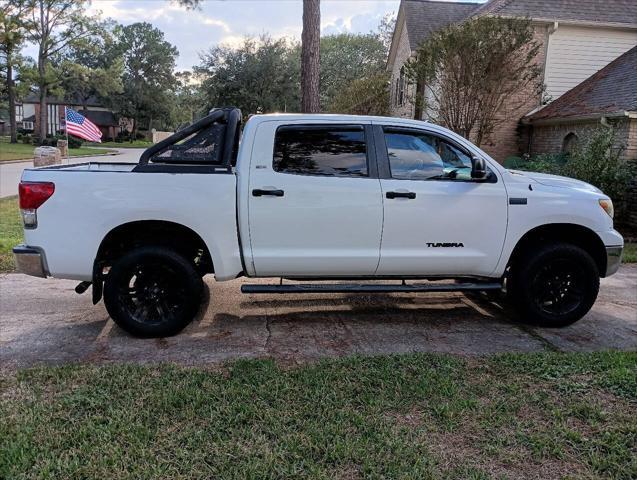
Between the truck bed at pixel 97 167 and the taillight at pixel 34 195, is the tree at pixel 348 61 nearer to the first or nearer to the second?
the truck bed at pixel 97 167

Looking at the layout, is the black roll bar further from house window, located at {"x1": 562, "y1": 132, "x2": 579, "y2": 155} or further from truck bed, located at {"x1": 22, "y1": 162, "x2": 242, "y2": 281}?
house window, located at {"x1": 562, "y1": 132, "x2": 579, "y2": 155}

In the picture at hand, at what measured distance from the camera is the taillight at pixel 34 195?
4.39m

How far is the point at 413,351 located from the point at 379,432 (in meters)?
1.44

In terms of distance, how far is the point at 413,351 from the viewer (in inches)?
179

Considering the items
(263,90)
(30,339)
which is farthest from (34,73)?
(30,339)

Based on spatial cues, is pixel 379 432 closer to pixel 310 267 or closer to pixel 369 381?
pixel 369 381

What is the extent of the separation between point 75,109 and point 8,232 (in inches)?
2853

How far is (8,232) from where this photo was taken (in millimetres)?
9250

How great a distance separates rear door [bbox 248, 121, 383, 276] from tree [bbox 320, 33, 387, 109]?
33.3 metres

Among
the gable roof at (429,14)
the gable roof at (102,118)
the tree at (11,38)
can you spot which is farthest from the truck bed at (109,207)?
the gable roof at (102,118)

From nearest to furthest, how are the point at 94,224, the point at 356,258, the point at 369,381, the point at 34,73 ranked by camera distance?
the point at 369,381 < the point at 94,224 < the point at 356,258 < the point at 34,73

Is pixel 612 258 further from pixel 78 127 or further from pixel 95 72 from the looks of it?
pixel 95 72

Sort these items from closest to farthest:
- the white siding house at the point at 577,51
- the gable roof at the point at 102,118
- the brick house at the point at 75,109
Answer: the white siding house at the point at 577,51 < the gable roof at the point at 102,118 < the brick house at the point at 75,109

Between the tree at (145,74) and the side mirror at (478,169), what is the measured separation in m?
67.7
